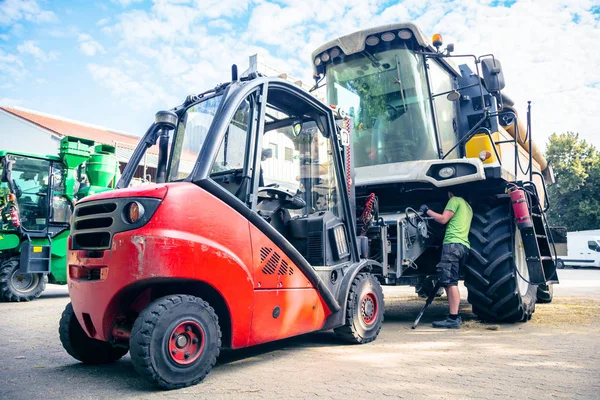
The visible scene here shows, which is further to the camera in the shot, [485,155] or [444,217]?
[485,155]

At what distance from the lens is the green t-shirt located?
20.2 ft

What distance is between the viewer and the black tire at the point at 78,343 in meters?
4.06

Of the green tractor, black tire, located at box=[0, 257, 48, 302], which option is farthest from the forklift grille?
black tire, located at box=[0, 257, 48, 302]

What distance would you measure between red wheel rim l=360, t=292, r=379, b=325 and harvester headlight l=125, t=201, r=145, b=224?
267 centimetres

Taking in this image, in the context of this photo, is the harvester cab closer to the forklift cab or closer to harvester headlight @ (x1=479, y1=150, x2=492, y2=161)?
harvester headlight @ (x1=479, y1=150, x2=492, y2=161)

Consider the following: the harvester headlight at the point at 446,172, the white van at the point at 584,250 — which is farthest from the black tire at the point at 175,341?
the white van at the point at 584,250

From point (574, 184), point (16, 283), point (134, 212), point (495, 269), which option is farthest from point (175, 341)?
point (574, 184)

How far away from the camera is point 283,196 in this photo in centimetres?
455

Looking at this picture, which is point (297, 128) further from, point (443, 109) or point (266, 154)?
point (443, 109)

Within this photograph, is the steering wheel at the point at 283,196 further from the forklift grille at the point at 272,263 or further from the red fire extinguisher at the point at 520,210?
the red fire extinguisher at the point at 520,210

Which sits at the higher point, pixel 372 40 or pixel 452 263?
pixel 372 40

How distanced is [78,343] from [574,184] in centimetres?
3683

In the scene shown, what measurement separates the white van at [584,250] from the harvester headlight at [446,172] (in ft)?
75.0

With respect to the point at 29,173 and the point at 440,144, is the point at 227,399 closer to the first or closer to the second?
the point at 440,144
